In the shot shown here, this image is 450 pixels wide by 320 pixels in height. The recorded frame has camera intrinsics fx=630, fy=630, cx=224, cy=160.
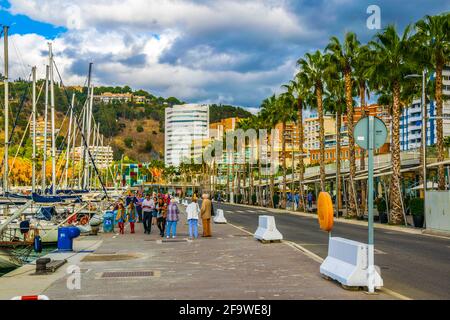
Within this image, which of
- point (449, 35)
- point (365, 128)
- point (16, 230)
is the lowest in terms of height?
point (16, 230)

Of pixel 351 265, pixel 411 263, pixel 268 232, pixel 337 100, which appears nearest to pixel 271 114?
pixel 337 100

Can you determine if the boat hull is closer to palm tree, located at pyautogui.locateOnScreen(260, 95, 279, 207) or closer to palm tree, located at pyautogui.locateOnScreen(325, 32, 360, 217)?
palm tree, located at pyautogui.locateOnScreen(325, 32, 360, 217)

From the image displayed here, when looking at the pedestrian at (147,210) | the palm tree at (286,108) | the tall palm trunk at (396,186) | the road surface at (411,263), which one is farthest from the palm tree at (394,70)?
the palm tree at (286,108)

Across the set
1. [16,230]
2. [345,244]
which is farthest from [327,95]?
[345,244]

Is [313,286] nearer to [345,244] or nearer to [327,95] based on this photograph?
[345,244]

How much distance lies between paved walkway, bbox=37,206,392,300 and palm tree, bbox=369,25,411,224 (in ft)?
60.9

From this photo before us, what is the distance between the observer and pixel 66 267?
16438mm

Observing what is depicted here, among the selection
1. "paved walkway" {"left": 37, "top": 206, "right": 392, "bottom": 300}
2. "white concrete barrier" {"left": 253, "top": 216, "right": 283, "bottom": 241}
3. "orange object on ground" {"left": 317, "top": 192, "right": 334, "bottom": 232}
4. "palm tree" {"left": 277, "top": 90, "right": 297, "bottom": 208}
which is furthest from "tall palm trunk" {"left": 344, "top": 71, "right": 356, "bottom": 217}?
"orange object on ground" {"left": 317, "top": 192, "right": 334, "bottom": 232}

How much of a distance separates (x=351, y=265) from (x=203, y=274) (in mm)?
3892

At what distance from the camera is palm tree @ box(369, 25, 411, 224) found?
39.0m

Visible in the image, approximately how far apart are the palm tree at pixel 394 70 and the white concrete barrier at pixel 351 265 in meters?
27.1

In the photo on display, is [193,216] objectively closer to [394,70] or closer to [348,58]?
[394,70]

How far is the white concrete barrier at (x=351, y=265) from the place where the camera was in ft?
38.4
